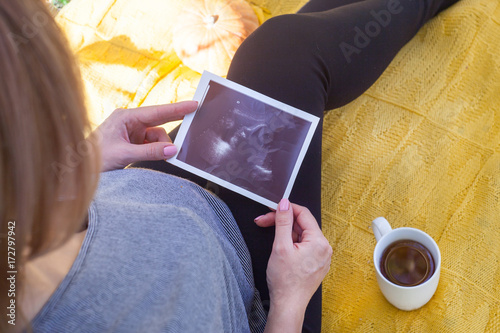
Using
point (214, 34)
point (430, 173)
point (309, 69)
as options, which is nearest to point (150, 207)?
point (309, 69)

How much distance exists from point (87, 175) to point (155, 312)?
0.59ft

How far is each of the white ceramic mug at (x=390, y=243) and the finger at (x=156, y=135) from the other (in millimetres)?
437

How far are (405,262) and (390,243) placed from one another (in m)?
0.04

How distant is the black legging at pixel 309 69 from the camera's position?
825mm

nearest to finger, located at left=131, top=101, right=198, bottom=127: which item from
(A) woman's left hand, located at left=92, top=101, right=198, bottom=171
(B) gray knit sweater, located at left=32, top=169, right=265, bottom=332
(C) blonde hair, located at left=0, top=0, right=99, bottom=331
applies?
(A) woman's left hand, located at left=92, top=101, right=198, bottom=171

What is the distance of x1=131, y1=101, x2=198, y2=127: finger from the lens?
84 cm

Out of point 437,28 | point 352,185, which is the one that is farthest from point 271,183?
point 437,28

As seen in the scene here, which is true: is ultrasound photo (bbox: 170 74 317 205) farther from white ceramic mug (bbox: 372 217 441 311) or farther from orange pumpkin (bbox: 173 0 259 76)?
orange pumpkin (bbox: 173 0 259 76)

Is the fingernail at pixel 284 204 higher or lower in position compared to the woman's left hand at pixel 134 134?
lower

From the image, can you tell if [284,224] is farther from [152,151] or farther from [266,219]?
[152,151]

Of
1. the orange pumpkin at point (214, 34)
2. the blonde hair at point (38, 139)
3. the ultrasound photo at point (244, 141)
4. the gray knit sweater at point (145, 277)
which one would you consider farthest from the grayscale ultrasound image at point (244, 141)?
the orange pumpkin at point (214, 34)

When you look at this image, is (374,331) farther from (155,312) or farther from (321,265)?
(155,312)

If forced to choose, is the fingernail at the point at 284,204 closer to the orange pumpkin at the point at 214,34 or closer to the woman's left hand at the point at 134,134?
the woman's left hand at the point at 134,134

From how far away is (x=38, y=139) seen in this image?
0.45 metres
